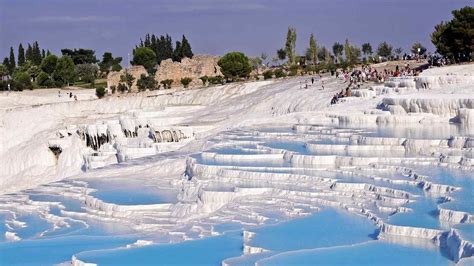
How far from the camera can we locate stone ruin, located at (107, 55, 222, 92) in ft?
124

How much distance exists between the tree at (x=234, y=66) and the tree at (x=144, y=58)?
33.9ft

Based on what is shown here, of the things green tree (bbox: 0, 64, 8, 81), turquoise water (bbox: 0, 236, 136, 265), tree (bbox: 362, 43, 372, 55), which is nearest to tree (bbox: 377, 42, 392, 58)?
tree (bbox: 362, 43, 372, 55)

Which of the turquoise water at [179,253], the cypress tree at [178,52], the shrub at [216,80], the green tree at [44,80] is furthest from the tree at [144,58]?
the turquoise water at [179,253]

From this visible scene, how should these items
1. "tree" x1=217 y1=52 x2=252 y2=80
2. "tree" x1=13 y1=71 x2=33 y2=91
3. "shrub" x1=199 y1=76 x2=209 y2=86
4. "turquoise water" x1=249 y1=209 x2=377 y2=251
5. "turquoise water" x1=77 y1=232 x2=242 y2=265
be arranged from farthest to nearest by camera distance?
1. "tree" x1=13 y1=71 x2=33 y2=91
2. "tree" x1=217 y1=52 x2=252 y2=80
3. "shrub" x1=199 y1=76 x2=209 y2=86
4. "turquoise water" x1=249 y1=209 x2=377 y2=251
5. "turquoise water" x1=77 y1=232 x2=242 y2=265

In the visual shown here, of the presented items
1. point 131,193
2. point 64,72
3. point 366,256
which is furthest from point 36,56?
point 366,256

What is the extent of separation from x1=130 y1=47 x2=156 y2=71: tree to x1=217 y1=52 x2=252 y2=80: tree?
33.9 ft

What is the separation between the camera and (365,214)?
10.5 meters

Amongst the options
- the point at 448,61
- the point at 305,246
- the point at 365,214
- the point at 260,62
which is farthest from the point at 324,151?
the point at 260,62

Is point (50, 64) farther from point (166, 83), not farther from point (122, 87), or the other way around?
point (166, 83)

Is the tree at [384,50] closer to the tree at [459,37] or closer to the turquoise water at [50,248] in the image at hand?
the tree at [459,37]

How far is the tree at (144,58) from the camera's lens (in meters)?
47.6

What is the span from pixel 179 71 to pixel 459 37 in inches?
528

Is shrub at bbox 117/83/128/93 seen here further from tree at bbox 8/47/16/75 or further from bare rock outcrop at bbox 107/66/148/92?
tree at bbox 8/47/16/75

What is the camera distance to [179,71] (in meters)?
38.1
